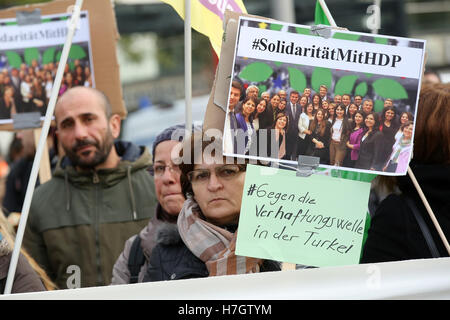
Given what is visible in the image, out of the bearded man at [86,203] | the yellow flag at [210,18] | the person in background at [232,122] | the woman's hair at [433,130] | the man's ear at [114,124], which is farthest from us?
the man's ear at [114,124]

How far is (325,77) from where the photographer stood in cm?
218

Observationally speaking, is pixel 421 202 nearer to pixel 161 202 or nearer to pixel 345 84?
pixel 345 84

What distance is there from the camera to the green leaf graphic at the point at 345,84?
219cm

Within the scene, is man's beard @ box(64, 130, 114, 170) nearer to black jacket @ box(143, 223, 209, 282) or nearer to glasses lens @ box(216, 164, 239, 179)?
black jacket @ box(143, 223, 209, 282)

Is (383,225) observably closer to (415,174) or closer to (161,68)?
(415,174)

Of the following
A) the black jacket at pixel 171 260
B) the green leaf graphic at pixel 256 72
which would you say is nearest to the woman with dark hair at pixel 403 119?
the green leaf graphic at pixel 256 72

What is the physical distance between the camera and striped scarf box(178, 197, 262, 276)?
2.18 meters

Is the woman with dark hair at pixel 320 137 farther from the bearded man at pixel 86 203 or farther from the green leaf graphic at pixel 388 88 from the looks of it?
the bearded man at pixel 86 203

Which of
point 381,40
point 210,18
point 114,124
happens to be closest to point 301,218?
point 381,40

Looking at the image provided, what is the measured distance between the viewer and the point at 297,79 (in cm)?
217

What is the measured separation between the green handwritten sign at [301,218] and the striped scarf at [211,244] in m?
0.07

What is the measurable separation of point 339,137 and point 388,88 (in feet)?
0.70
